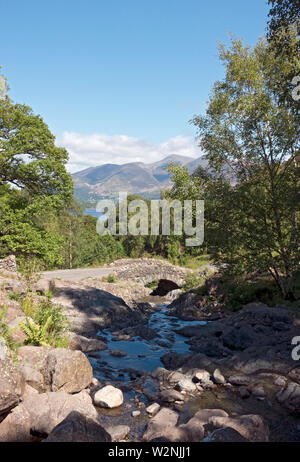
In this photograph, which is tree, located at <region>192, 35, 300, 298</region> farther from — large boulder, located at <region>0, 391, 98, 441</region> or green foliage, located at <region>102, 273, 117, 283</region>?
green foliage, located at <region>102, 273, 117, 283</region>

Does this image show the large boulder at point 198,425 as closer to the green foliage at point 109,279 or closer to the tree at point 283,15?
the tree at point 283,15

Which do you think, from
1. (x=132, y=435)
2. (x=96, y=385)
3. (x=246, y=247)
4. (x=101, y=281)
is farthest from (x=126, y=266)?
(x=132, y=435)

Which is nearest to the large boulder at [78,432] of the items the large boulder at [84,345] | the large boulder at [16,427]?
the large boulder at [16,427]

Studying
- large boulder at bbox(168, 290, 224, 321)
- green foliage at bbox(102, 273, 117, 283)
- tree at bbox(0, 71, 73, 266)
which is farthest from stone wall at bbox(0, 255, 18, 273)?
green foliage at bbox(102, 273, 117, 283)

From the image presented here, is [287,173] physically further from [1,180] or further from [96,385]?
[1,180]

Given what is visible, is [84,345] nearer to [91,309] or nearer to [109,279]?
[91,309]

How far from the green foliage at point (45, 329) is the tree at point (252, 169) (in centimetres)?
876

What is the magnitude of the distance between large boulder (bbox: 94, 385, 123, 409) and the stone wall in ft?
43.6

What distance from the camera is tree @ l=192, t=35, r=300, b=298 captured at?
584 inches

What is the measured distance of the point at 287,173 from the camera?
49.7 feet

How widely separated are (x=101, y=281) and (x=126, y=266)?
7.75 m

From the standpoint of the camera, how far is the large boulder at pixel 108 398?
7750 mm

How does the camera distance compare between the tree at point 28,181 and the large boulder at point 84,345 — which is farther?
the tree at point 28,181

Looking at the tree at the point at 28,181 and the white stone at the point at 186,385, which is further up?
the tree at the point at 28,181
